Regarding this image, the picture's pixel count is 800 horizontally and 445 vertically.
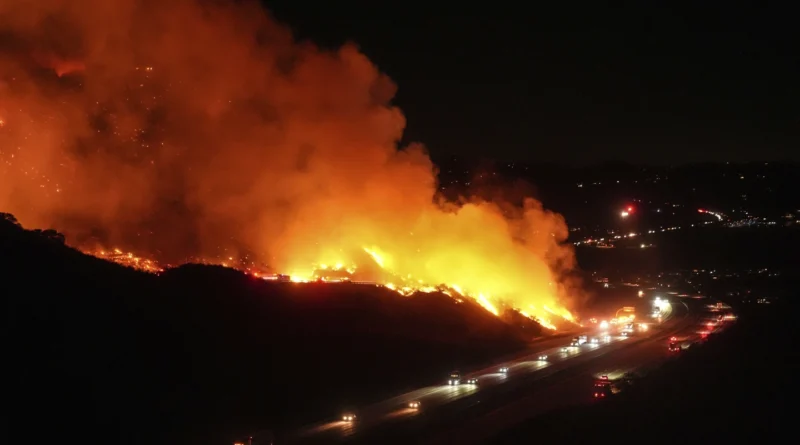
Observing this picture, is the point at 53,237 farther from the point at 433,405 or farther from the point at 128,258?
the point at 433,405

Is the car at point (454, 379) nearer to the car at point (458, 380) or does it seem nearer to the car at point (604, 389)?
the car at point (458, 380)

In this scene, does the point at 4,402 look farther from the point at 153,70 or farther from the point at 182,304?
the point at 153,70

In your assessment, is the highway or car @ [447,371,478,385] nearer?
the highway

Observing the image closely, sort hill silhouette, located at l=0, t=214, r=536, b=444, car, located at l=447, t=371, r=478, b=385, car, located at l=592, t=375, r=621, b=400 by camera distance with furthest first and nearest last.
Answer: car, located at l=447, t=371, r=478, b=385
car, located at l=592, t=375, r=621, b=400
hill silhouette, located at l=0, t=214, r=536, b=444

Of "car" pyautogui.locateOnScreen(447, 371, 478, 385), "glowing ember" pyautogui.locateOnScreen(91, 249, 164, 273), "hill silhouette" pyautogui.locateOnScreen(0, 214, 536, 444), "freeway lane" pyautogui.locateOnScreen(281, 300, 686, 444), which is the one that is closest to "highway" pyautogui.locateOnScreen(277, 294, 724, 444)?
"freeway lane" pyautogui.locateOnScreen(281, 300, 686, 444)

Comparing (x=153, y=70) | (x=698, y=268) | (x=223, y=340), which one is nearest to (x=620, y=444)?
(x=223, y=340)

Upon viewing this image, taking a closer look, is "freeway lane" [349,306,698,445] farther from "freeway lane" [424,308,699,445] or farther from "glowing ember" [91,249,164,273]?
"glowing ember" [91,249,164,273]

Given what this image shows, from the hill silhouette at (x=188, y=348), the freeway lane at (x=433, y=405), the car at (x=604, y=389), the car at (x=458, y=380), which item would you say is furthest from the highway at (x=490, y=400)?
the hill silhouette at (x=188, y=348)
